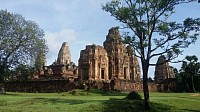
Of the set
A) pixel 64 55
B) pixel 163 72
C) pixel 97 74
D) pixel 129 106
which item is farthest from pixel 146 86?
pixel 64 55

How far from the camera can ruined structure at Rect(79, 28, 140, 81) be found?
4484 centimetres

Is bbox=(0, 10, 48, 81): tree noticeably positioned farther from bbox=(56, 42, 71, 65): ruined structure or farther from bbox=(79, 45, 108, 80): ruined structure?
bbox=(56, 42, 71, 65): ruined structure

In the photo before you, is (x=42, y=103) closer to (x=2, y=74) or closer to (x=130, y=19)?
(x=130, y=19)

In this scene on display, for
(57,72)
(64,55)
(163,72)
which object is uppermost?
(64,55)

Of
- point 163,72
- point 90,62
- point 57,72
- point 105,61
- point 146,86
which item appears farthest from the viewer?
point 163,72

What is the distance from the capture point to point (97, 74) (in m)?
45.9

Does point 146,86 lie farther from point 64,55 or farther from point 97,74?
point 64,55

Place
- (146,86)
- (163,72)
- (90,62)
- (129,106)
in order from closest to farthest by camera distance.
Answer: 1. (146,86)
2. (129,106)
3. (90,62)
4. (163,72)

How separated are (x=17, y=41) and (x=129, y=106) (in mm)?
18712

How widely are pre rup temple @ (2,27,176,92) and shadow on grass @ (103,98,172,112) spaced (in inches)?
603

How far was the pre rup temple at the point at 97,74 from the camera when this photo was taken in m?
38.3

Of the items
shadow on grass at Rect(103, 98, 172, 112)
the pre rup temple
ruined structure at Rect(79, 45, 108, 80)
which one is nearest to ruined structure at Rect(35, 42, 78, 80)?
the pre rup temple

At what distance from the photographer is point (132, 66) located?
59.8 m

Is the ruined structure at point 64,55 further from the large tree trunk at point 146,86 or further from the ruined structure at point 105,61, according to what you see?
the large tree trunk at point 146,86
